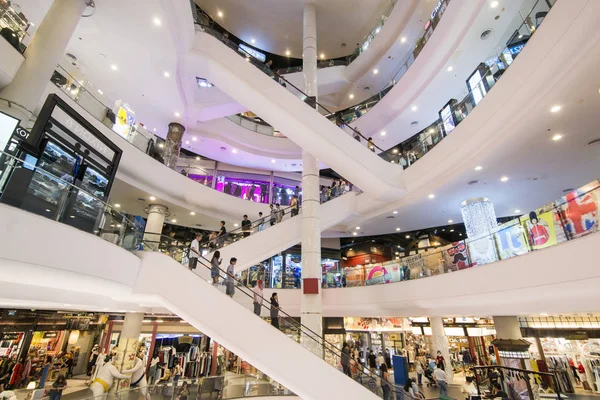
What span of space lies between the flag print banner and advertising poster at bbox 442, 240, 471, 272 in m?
1.16

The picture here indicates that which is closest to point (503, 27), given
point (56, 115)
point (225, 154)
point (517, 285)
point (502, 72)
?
point (502, 72)

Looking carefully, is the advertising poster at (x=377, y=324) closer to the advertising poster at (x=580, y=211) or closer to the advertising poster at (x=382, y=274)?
the advertising poster at (x=382, y=274)

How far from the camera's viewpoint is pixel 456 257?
862cm

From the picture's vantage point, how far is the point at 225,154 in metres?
Answer: 19.1

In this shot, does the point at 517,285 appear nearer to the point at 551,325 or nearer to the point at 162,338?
the point at 551,325

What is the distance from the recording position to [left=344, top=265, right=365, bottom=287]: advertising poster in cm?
1219

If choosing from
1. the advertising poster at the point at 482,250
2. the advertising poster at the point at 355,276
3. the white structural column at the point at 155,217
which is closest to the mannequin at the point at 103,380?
the white structural column at the point at 155,217

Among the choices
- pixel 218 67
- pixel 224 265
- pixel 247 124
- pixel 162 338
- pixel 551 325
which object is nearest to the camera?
pixel 224 265

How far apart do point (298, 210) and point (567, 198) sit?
8.43m

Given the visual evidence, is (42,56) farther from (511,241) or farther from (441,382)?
(441,382)

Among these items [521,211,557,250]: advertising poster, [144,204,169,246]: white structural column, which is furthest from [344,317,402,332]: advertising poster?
[521,211,557,250]: advertising poster

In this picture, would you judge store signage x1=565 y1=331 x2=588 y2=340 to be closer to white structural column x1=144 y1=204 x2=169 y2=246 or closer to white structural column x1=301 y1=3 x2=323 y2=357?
white structural column x1=301 y1=3 x2=323 y2=357

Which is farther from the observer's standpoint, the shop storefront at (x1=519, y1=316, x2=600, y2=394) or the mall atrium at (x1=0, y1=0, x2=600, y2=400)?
the shop storefront at (x1=519, y1=316, x2=600, y2=394)

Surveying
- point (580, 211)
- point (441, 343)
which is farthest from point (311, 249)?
point (441, 343)
